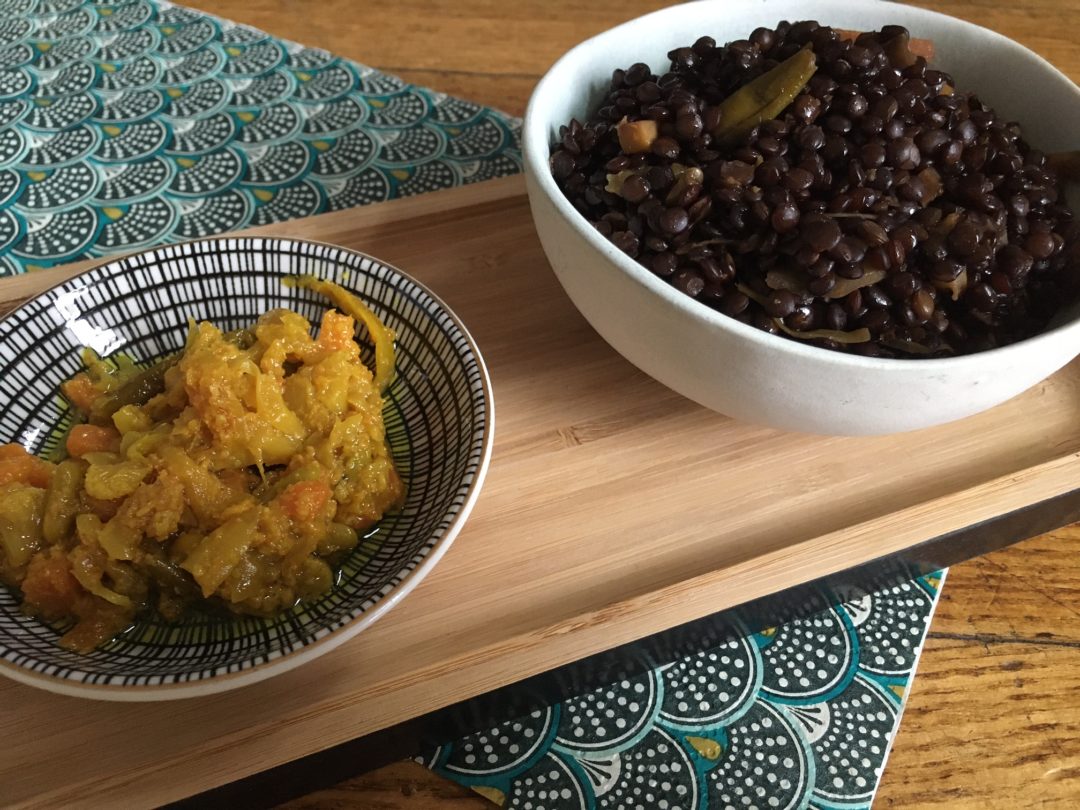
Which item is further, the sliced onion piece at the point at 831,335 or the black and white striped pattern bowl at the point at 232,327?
the sliced onion piece at the point at 831,335

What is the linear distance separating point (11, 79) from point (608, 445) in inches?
72.3

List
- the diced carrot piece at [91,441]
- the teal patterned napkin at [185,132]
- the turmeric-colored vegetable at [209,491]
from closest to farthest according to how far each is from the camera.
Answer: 1. the turmeric-colored vegetable at [209,491]
2. the diced carrot piece at [91,441]
3. the teal patterned napkin at [185,132]

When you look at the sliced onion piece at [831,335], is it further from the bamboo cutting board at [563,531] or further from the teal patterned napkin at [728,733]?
the teal patterned napkin at [728,733]

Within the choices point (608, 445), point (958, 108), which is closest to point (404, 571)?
point (608, 445)

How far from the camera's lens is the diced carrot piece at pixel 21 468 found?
42.4 inches

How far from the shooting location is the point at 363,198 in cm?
180

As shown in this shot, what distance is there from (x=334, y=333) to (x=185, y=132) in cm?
107

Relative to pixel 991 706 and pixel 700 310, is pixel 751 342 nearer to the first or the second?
pixel 700 310

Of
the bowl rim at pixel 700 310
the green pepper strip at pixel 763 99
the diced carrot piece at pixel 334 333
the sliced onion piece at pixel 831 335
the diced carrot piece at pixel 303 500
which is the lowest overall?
the diced carrot piece at pixel 303 500

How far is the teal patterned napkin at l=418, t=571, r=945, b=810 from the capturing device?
107 centimetres

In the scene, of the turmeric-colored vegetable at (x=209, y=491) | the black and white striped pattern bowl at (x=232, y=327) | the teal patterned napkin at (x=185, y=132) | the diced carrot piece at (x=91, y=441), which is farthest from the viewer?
the teal patterned napkin at (x=185, y=132)

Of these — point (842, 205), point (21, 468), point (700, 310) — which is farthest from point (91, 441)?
point (842, 205)

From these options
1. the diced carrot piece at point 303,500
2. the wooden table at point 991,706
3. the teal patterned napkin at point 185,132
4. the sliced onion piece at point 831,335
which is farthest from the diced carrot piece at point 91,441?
the sliced onion piece at point 831,335

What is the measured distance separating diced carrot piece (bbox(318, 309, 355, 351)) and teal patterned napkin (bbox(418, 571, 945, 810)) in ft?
1.88
